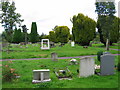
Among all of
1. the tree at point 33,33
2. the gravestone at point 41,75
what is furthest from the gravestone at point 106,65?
the tree at point 33,33

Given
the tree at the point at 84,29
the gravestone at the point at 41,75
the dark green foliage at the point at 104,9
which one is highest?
the dark green foliage at the point at 104,9

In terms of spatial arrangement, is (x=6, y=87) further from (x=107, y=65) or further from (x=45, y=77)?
(x=107, y=65)

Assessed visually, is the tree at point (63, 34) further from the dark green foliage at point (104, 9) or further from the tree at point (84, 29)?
the dark green foliage at point (104, 9)

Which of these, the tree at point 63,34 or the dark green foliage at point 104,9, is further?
the tree at point 63,34

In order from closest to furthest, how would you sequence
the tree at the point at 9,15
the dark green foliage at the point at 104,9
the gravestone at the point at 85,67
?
the gravestone at the point at 85,67
the tree at the point at 9,15
the dark green foliage at the point at 104,9

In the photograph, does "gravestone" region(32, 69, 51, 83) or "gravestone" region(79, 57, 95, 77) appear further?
"gravestone" region(79, 57, 95, 77)

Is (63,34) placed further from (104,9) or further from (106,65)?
(106,65)

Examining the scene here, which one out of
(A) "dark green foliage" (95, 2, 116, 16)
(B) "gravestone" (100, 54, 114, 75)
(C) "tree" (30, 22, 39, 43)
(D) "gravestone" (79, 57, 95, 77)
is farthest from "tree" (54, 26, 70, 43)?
(D) "gravestone" (79, 57, 95, 77)

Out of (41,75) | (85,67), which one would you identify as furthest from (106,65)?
(41,75)

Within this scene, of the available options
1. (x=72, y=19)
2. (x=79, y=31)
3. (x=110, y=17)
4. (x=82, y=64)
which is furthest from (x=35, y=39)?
(x=82, y=64)

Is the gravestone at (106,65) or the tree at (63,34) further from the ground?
the tree at (63,34)

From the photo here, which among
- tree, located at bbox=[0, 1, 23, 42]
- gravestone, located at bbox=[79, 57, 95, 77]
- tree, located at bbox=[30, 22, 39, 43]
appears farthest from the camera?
tree, located at bbox=[30, 22, 39, 43]

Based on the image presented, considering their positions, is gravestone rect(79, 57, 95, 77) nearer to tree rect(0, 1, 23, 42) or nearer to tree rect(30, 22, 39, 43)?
tree rect(0, 1, 23, 42)

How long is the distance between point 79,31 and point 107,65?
31.8 metres
